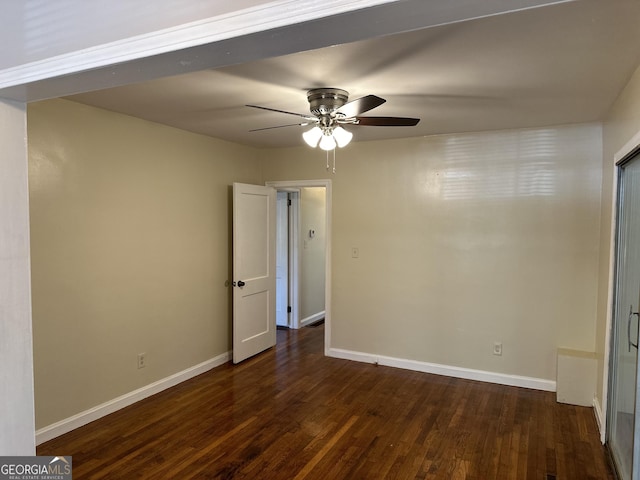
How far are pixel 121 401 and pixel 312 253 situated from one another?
3.58 m

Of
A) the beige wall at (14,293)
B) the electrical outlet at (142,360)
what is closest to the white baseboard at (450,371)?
the electrical outlet at (142,360)

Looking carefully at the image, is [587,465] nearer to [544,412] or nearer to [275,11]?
[544,412]

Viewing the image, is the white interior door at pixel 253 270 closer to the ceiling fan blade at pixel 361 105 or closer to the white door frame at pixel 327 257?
the white door frame at pixel 327 257

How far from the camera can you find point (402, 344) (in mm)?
4582

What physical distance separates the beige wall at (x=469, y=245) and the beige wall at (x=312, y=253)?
1410 mm

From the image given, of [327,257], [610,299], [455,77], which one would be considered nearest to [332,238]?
[327,257]

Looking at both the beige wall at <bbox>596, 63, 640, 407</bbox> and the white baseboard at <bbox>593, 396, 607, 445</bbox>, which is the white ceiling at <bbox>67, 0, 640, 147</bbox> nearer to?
the beige wall at <bbox>596, 63, 640, 407</bbox>

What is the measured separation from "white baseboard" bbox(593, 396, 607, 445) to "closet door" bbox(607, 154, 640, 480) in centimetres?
10

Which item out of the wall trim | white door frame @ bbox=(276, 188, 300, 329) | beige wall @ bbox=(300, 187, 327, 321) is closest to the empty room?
the wall trim

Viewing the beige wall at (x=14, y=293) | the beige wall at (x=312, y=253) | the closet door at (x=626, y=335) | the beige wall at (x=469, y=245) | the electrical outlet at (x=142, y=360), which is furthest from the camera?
the beige wall at (x=312, y=253)

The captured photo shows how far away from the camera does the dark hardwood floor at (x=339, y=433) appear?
2691mm

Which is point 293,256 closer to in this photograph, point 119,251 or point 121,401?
point 119,251

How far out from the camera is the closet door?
2330mm

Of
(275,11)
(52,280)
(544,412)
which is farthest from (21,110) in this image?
(544,412)
